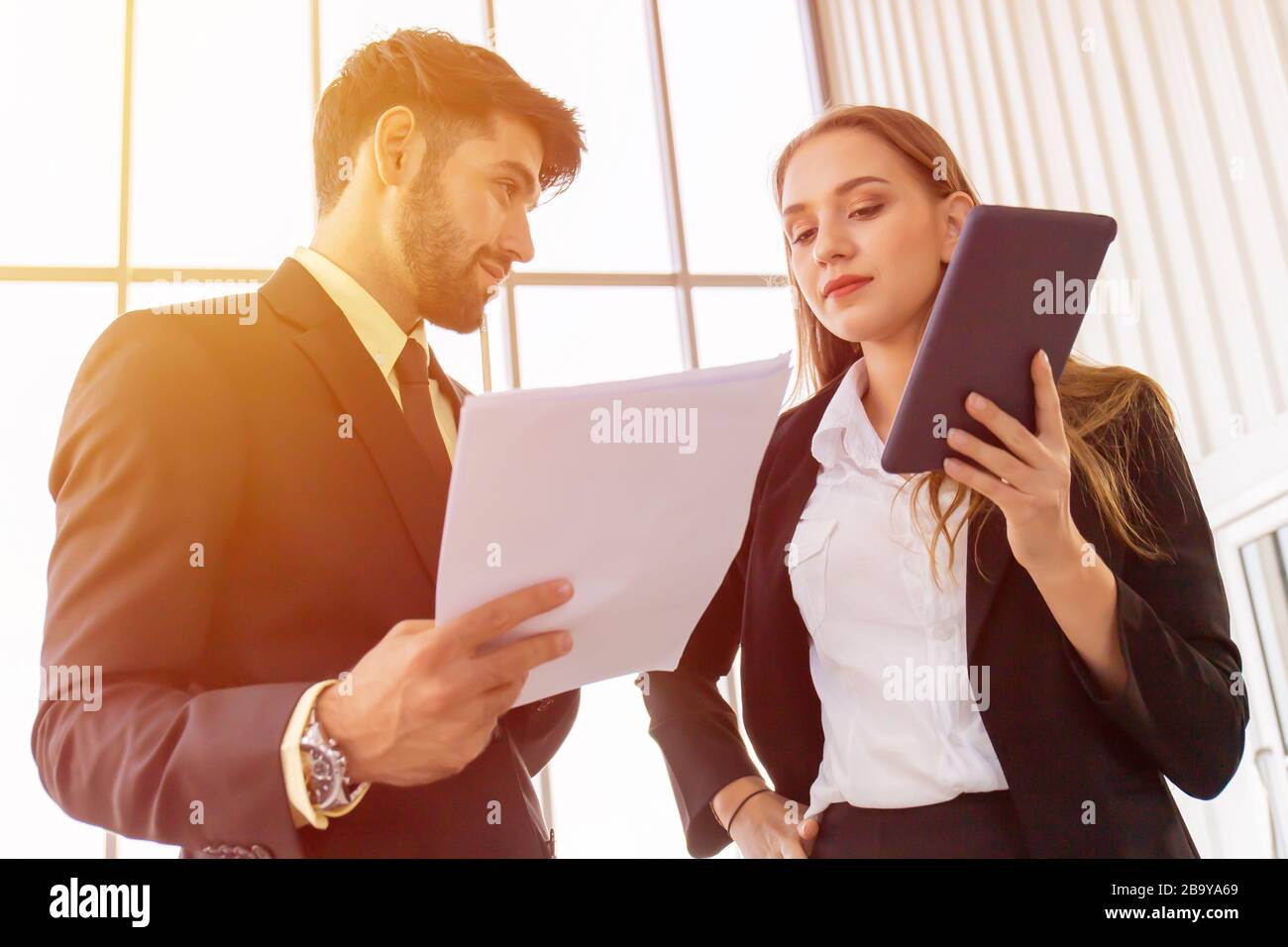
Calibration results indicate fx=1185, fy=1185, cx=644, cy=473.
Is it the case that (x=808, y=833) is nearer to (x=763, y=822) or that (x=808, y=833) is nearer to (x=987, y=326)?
(x=763, y=822)

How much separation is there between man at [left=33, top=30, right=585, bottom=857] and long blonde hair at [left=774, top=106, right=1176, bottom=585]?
2.35 ft

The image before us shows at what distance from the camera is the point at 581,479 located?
50.7 inches

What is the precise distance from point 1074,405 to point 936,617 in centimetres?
47

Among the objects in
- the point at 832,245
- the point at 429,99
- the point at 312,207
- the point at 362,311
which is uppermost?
the point at 312,207

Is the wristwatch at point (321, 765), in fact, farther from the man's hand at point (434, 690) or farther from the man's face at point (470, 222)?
the man's face at point (470, 222)

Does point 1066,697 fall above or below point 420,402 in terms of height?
below

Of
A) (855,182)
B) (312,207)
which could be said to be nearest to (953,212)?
(855,182)

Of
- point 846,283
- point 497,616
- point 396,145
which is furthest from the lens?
point 396,145

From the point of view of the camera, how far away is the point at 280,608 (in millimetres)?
1510

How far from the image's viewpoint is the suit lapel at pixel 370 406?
162 centimetres

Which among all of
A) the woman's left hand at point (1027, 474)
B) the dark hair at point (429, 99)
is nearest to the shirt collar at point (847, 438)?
the woman's left hand at point (1027, 474)

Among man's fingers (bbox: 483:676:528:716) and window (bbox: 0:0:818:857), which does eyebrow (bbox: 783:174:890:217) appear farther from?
window (bbox: 0:0:818:857)

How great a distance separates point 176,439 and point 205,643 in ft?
0.85

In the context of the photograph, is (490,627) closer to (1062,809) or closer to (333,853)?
(333,853)
